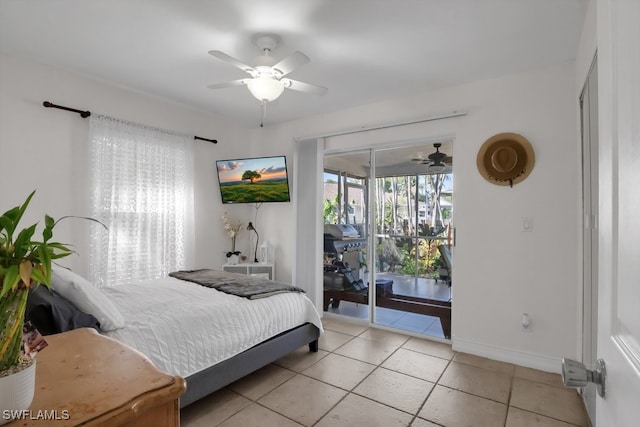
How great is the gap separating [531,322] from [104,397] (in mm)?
3097

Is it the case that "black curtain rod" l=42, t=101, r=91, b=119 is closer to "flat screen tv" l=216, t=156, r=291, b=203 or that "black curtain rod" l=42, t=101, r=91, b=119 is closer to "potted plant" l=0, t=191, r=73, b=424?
"flat screen tv" l=216, t=156, r=291, b=203

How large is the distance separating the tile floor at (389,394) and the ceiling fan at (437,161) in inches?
71.7

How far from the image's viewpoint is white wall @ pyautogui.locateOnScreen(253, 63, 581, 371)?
8.69 feet

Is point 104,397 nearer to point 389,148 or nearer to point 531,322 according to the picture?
point 531,322

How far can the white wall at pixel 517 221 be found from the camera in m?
2.65

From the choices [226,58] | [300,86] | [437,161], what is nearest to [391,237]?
[437,161]

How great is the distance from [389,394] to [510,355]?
50.7 inches

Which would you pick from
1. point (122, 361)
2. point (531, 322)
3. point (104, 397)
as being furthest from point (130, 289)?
point (531, 322)

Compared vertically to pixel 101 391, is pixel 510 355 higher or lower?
lower

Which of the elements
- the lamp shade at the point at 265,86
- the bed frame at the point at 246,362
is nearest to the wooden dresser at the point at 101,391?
the bed frame at the point at 246,362

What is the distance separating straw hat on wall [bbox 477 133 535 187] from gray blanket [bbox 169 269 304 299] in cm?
203

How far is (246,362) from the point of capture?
7.64 feet

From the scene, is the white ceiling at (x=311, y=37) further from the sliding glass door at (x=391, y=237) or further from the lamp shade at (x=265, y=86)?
the sliding glass door at (x=391, y=237)

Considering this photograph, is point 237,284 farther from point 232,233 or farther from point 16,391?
point 16,391
